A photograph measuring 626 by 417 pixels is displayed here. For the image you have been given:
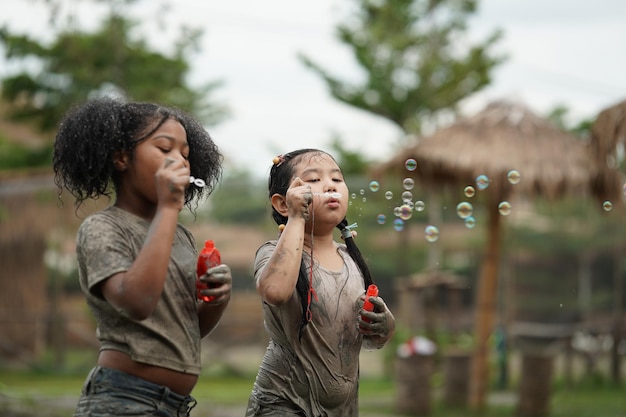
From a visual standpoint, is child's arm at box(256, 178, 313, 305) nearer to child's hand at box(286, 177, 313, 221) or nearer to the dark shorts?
child's hand at box(286, 177, 313, 221)

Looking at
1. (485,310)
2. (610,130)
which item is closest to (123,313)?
(610,130)

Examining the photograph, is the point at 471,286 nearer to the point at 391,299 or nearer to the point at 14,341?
the point at 391,299

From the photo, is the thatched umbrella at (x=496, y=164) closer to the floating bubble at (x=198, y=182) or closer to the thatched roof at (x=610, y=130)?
the thatched roof at (x=610, y=130)

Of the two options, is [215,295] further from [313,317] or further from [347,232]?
[347,232]

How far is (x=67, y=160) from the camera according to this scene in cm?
318

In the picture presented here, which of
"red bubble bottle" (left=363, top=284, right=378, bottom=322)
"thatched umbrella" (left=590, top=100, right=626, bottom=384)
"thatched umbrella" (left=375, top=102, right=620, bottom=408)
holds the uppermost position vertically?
"thatched umbrella" (left=375, top=102, right=620, bottom=408)

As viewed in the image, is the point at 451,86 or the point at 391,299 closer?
the point at 391,299

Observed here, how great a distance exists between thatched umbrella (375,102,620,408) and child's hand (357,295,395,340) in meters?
6.24

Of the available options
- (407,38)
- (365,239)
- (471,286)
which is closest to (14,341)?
(365,239)

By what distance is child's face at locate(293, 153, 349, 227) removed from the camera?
3463mm

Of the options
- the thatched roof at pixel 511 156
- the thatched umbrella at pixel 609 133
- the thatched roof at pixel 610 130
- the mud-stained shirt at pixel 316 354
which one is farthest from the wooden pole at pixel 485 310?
the mud-stained shirt at pixel 316 354

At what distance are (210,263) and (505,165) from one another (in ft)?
22.4

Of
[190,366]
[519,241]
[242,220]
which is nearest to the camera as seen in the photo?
[190,366]

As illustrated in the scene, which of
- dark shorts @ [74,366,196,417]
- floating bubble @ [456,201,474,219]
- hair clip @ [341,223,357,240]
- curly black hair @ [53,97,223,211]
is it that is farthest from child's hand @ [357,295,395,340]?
floating bubble @ [456,201,474,219]
